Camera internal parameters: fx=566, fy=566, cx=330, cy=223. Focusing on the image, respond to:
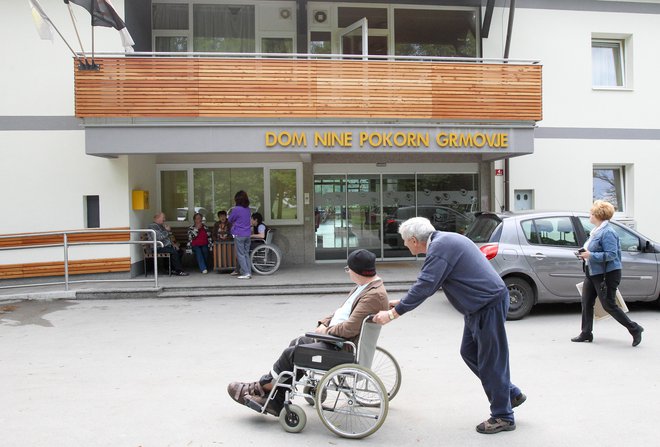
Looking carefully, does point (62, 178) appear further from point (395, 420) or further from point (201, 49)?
point (395, 420)

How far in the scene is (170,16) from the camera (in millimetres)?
14164

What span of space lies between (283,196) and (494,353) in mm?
10356

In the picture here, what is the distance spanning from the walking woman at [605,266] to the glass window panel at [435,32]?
869 cm

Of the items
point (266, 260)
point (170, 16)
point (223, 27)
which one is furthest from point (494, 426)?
point (170, 16)

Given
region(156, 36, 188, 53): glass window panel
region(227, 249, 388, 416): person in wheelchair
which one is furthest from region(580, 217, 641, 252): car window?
region(156, 36, 188, 53): glass window panel

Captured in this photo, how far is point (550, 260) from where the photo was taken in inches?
331

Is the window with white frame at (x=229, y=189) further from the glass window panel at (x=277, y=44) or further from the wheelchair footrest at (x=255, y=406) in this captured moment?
the wheelchair footrest at (x=255, y=406)

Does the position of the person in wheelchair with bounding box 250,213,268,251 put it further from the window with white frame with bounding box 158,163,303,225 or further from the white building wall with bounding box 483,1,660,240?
the white building wall with bounding box 483,1,660,240

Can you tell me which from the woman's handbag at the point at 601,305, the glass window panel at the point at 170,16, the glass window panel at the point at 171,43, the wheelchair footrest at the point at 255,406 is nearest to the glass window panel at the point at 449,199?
the glass window panel at the point at 171,43

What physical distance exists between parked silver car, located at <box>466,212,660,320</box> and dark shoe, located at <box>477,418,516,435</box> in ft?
13.9

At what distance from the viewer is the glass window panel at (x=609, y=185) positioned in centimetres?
1446

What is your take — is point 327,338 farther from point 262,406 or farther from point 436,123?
point 436,123

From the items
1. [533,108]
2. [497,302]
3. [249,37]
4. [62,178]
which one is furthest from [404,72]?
[497,302]

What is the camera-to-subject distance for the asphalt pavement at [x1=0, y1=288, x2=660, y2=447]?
4.27m
